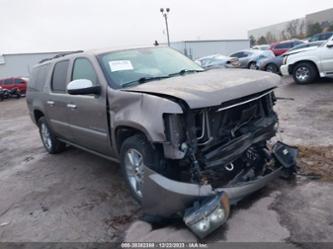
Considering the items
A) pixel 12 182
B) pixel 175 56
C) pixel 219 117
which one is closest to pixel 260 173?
pixel 219 117

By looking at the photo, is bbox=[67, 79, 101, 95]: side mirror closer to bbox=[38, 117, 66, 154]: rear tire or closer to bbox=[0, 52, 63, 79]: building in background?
bbox=[38, 117, 66, 154]: rear tire

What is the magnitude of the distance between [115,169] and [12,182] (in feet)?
5.84

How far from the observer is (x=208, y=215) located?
113 inches

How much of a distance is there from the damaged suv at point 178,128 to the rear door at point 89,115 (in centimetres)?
1

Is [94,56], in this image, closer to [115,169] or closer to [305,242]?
[115,169]

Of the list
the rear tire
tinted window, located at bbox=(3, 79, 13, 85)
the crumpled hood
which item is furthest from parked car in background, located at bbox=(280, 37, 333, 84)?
tinted window, located at bbox=(3, 79, 13, 85)

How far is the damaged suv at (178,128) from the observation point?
2992mm

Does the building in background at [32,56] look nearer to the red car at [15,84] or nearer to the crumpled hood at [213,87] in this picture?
the red car at [15,84]

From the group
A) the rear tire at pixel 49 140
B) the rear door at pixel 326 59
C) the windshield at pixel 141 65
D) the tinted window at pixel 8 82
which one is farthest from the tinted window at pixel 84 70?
the tinted window at pixel 8 82

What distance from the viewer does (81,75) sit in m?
4.63

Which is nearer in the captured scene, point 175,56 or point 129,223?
point 129,223

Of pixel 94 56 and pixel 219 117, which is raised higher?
A: pixel 94 56

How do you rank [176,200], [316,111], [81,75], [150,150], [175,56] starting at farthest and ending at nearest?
[316,111]
[175,56]
[81,75]
[150,150]
[176,200]

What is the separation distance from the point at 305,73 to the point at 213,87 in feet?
29.0
